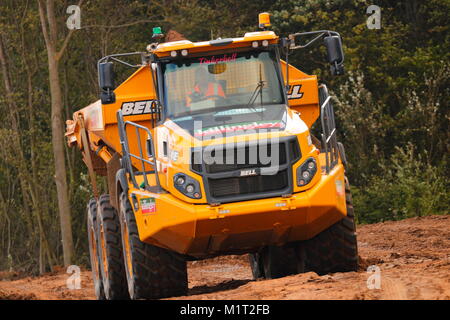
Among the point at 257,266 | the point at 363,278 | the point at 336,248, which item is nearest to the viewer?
the point at 363,278

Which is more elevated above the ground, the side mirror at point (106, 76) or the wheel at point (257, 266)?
the side mirror at point (106, 76)

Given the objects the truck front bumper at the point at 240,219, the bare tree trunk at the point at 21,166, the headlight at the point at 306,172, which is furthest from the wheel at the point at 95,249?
the bare tree trunk at the point at 21,166

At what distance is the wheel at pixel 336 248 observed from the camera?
11203 millimetres

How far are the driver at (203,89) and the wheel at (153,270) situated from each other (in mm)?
1466

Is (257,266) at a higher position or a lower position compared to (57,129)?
higher

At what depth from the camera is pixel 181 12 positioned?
30703 millimetres

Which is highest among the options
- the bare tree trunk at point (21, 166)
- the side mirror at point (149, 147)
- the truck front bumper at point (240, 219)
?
the side mirror at point (149, 147)

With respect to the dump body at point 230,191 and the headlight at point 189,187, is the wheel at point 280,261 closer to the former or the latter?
the dump body at point 230,191

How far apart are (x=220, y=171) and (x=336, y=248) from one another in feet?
5.53

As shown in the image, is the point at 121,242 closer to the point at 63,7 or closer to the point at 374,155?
the point at 374,155

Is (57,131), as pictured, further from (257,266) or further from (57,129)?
(257,266)

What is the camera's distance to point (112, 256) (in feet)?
39.9

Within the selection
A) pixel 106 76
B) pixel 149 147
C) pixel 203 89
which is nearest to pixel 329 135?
pixel 203 89
